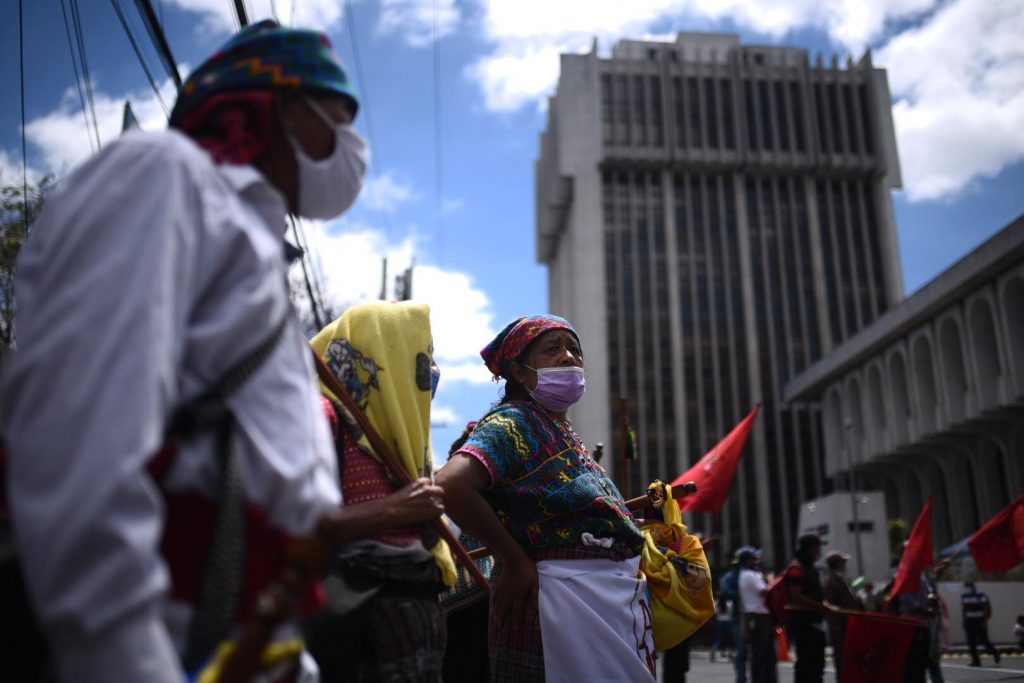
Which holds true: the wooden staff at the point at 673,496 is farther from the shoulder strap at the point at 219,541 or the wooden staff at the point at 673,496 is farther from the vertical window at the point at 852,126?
the vertical window at the point at 852,126

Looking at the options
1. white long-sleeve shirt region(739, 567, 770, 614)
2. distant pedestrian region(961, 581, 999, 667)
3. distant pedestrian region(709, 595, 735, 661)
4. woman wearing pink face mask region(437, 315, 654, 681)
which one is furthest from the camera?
distant pedestrian region(709, 595, 735, 661)

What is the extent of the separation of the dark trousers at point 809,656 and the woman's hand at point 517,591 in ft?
19.4

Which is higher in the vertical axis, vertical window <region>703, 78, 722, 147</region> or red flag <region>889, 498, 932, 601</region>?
vertical window <region>703, 78, 722, 147</region>

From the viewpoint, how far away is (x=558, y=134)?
6588 centimetres

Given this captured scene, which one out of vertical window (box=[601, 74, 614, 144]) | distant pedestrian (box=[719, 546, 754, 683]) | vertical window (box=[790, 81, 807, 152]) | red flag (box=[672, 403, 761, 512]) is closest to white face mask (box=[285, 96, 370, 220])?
red flag (box=[672, 403, 761, 512])

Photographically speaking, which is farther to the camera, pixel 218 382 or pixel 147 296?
pixel 218 382

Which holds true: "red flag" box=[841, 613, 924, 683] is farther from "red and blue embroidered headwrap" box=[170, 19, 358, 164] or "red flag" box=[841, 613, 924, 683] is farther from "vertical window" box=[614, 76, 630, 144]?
"vertical window" box=[614, 76, 630, 144]

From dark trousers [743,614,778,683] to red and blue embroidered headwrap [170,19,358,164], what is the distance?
30.9 feet

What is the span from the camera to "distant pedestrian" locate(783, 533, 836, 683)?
7926 millimetres

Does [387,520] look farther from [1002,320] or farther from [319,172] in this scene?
[1002,320]

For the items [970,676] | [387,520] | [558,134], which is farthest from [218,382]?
[558,134]

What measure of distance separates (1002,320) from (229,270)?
3348 centimetres

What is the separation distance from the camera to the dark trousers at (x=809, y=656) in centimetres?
792

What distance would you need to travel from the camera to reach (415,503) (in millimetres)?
1985
